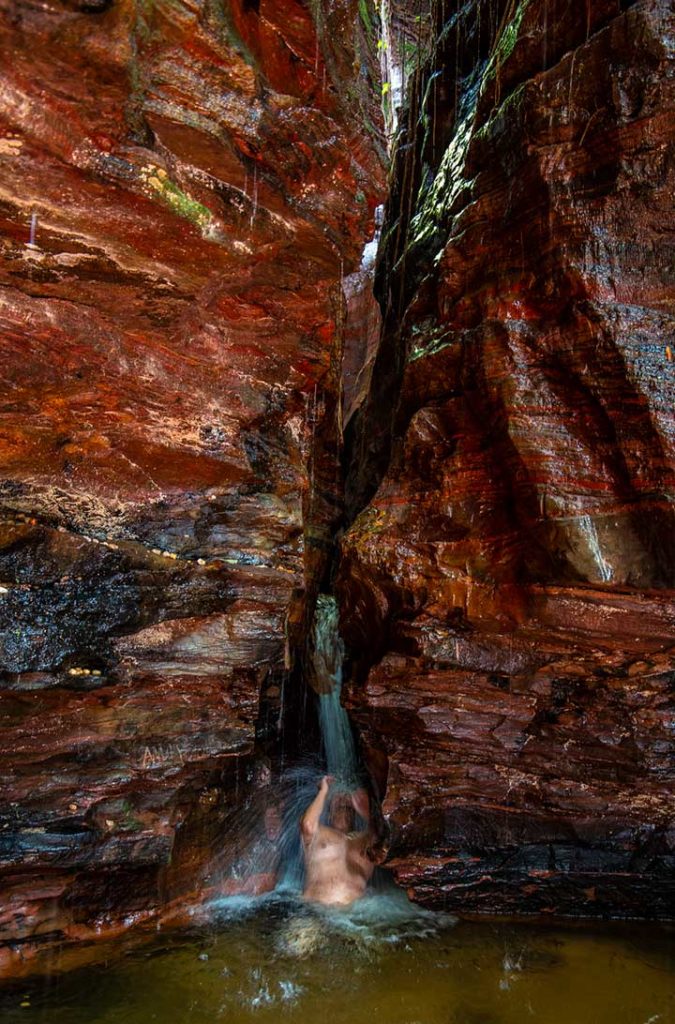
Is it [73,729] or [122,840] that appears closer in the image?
[73,729]

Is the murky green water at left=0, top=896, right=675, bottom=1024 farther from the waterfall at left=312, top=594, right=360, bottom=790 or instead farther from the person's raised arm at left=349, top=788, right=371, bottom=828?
the waterfall at left=312, top=594, right=360, bottom=790

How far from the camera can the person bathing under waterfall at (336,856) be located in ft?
23.1

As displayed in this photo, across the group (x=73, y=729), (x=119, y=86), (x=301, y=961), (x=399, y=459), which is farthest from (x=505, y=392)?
(x=301, y=961)

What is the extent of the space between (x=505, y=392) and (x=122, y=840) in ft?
20.2

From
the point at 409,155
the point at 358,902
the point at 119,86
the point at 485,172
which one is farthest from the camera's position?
the point at 409,155

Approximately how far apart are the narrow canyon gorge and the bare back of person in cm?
65

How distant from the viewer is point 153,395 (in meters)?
5.48

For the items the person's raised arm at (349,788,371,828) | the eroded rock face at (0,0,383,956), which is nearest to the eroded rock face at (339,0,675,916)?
the person's raised arm at (349,788,371,828)

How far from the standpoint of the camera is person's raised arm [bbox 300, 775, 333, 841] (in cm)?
729

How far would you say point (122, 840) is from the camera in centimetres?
619

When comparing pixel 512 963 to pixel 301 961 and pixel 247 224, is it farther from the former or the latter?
pixel 247 224

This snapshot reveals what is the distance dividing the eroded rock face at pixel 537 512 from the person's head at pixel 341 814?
956mm

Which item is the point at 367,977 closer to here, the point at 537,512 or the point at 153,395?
the point at 537,512

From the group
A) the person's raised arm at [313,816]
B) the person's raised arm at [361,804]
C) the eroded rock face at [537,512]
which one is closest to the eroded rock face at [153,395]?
the person's raised arm at [313,816]
